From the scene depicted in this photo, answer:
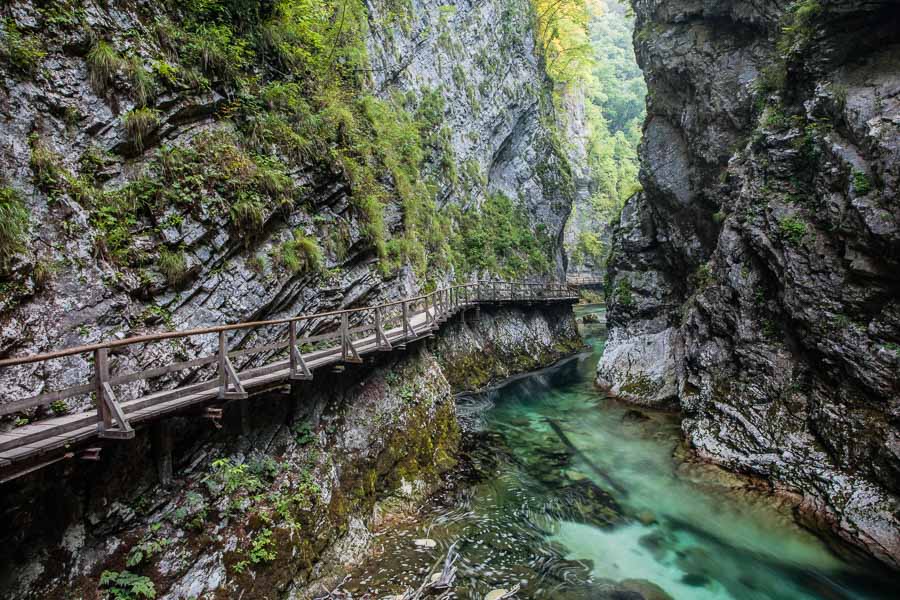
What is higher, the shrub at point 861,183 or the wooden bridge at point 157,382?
the shrub at point 861,183

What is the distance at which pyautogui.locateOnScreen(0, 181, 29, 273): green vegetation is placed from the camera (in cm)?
496

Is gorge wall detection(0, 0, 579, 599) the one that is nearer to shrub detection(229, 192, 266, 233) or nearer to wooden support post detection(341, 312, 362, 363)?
shrub detection(229, 192, 266, 233)

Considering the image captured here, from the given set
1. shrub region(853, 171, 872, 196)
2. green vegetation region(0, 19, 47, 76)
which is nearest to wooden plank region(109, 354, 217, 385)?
green vegetation region(0, 19, 47, 76)

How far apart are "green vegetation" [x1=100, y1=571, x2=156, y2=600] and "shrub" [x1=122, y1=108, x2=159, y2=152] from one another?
5851mm

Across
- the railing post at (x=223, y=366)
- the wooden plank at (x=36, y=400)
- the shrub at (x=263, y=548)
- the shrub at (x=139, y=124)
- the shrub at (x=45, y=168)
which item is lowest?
the shrub at (x=263, y=548)

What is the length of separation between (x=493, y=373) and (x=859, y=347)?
1295 cm

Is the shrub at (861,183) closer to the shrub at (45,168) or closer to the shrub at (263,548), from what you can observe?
the shrub at (263,548)

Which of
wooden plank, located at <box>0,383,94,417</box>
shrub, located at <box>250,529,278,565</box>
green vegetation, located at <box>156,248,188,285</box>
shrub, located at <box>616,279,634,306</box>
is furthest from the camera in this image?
shrub, located at <box>616,279,634,306</box>

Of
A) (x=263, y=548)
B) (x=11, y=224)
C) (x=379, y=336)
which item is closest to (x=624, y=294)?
(x=379, y=336)

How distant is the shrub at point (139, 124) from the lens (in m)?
6.76

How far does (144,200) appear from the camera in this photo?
21.6 ft

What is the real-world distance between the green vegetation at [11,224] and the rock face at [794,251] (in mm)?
13664

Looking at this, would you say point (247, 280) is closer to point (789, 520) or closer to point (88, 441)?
point (88, 441)

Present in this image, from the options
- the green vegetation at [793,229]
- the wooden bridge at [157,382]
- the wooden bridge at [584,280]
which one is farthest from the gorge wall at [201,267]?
the wooden bridge at [584,280]
